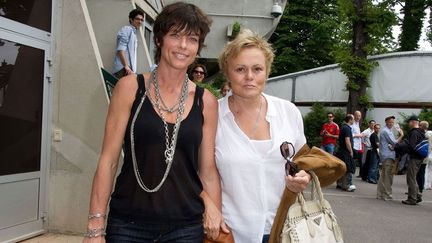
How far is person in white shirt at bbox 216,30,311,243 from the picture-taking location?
227cm

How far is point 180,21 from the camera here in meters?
2.12

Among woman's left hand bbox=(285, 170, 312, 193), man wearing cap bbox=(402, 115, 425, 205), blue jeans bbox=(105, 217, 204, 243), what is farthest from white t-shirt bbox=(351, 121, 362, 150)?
blue jeans bbox=(105, 217, 204, 243)

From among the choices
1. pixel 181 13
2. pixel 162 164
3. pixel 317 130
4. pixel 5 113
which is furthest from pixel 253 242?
pixel 317 130

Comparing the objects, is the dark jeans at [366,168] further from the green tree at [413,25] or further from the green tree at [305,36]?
the green tree at [305,36]

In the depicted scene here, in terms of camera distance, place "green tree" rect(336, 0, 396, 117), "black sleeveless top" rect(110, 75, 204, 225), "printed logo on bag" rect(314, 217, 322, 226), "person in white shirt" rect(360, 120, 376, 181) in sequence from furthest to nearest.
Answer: "green tree" rect(336, 0, 396, 117)
"person in white shirt" rect(360, 120, 376, 181)
"printed logo on bag" rect(314, 217, 322, 226)
"black sleeveless top" rect(110, 75, 204, 225)

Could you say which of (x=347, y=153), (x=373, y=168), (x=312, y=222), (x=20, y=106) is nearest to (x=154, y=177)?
(x=312, y=222)

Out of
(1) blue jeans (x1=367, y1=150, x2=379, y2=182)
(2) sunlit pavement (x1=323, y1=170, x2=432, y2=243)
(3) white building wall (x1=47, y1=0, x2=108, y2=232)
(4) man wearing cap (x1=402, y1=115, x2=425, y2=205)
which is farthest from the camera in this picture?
(1) blue jeans (x1=367, y1=150, x2=379, y2=182)

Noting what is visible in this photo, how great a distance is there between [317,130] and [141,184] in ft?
55.7

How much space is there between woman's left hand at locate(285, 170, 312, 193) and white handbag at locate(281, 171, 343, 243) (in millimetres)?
94

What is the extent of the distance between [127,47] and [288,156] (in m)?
4.68

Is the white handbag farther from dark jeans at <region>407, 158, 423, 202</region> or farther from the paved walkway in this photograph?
dark jeans at <region>407, 158, 423, 202</region>

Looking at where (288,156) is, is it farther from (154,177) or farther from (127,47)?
(127,47)

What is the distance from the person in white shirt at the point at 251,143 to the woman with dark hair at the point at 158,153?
0.19m

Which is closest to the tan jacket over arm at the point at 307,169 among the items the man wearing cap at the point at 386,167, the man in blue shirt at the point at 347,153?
the man wearing cap at the point at 386,167
